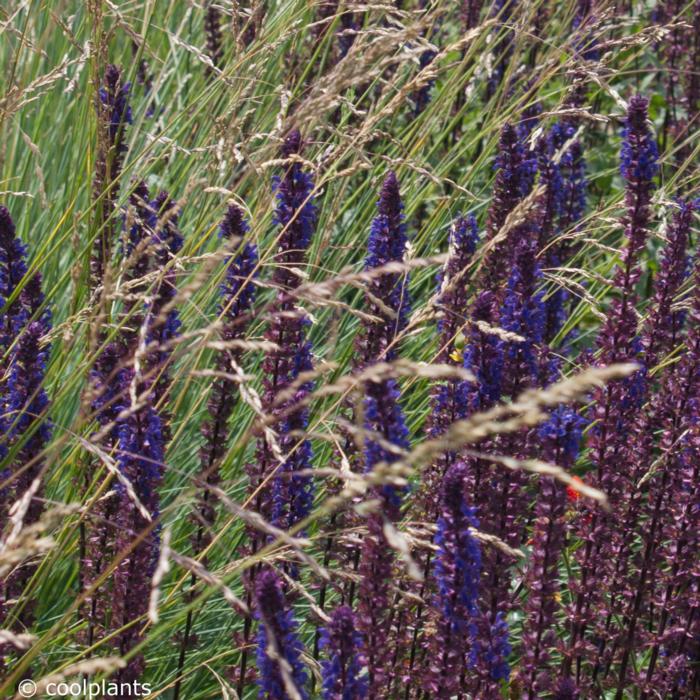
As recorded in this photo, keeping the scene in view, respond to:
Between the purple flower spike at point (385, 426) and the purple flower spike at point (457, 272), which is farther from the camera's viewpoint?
the purple flower spike at point (457, 272)

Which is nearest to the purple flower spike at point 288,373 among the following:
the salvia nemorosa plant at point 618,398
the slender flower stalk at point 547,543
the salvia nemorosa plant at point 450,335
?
the salvia nemorosa plant at point 450,335

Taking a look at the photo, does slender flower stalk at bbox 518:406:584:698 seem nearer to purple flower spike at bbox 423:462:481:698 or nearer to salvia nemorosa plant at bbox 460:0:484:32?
purple flower spike at bbox 423:462:481:698

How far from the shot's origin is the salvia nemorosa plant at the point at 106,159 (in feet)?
9.05

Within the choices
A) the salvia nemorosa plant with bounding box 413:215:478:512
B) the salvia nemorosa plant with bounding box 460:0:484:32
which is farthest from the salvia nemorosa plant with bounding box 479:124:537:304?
the salvia nemorosa plant with bounding box 460:0:484:32

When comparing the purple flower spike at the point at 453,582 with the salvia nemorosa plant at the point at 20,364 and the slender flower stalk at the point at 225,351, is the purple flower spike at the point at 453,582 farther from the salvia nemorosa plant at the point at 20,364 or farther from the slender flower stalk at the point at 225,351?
the salvia nemorosa plant at the point at 20,364

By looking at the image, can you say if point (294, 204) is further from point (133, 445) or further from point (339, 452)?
point (133, 445)

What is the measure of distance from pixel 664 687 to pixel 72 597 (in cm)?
169

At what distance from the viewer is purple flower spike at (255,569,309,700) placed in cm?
180

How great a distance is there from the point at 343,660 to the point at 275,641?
0.48ft

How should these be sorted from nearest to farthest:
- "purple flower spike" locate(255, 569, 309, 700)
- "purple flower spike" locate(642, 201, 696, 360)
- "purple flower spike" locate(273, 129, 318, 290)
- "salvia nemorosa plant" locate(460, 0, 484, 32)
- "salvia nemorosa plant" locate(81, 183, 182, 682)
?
1. "purple flower spike" locate(255, 569, 309, 700)
2. "salvia nemorosa plant" locate(81, 183, 182, 682)
3. "purple flower spike" locate(273, 129, 318, 290)
4. "purple flower spike" locate(642, 201, 696, 360)
5. "salvia nemorosa plant" locate(460, 0, 484, 32)

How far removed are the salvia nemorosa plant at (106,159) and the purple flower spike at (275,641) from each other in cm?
116

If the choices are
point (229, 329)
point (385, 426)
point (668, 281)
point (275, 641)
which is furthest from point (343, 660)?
point (668, 281)

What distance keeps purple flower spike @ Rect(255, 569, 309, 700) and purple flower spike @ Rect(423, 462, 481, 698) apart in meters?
0.29

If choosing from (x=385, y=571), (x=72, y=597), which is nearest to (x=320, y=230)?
(x=72, y=597)
